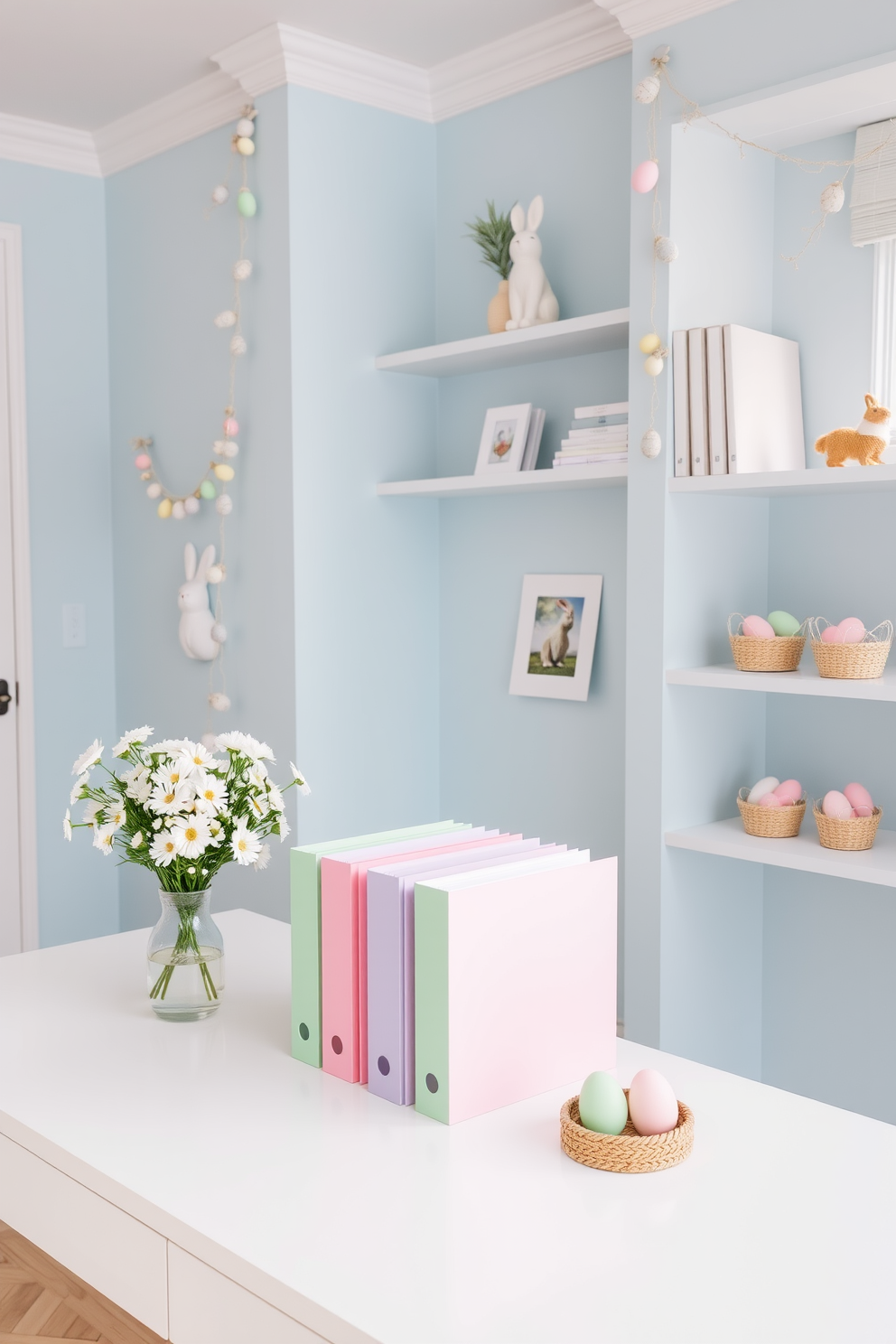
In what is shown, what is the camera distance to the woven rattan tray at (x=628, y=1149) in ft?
3.76

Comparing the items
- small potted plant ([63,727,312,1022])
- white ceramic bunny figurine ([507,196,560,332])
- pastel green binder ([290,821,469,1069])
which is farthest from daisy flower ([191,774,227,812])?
white ceramic bunny figurine ([507,196,560,332])

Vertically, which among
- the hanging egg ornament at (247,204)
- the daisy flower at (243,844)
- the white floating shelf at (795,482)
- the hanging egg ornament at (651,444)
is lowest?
the daisy flower at (243,844)

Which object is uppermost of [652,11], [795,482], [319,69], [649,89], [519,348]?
[319,69]

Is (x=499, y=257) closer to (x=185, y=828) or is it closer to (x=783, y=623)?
(x=783, y=623)

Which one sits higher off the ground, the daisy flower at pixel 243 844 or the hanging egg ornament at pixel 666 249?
the hanging egg ornament at pixel 666 249

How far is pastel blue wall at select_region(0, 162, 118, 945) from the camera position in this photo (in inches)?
133

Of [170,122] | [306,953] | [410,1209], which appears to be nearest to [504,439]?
[170,122]

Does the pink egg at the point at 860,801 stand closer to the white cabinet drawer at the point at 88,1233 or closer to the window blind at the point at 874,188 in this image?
the window blind at the point at 874,188

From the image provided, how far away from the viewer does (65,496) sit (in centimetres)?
345

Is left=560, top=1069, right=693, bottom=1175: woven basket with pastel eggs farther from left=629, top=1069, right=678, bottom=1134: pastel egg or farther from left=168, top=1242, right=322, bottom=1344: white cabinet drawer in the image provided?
left=168, top=1242, right=322, bottom=1344: white cabinet drawer

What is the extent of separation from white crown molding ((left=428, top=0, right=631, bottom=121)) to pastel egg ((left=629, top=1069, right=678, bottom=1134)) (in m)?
2.22

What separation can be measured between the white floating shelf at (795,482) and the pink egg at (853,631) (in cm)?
25

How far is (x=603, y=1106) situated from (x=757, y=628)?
4.24 ft

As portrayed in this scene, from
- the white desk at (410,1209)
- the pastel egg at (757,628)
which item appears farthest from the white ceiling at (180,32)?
the white desk at (410,1209)
